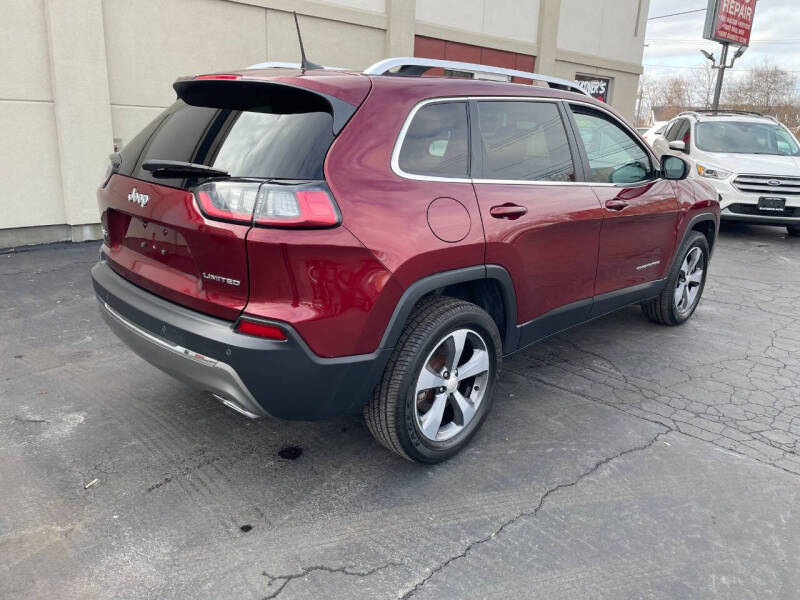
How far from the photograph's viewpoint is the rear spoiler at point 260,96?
2568mm

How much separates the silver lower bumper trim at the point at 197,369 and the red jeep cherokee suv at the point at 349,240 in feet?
0.04

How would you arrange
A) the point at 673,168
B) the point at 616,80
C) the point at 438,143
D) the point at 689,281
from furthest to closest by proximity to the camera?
the point at 616,80 → the point at 689,281 → the point at 673,168 → the point at 438,143

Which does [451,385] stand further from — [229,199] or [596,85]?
[596,85]

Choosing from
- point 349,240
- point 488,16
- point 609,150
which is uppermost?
point 488,16

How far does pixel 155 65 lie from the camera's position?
7.86 m

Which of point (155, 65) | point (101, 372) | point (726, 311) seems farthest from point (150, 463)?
A: point (155, 65)

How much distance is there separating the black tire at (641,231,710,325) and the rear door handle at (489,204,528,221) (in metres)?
2.25

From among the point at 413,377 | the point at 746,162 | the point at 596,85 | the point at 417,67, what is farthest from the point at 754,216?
the point at 413,377

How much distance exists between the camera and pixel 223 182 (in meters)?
2.45

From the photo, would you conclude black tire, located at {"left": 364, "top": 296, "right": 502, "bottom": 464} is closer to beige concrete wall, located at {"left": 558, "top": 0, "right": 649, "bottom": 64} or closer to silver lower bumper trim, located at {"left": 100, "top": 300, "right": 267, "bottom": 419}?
silver lower bumper trim, located at {"left": 100, "top": 300, "right": 267, "bottom": 419}

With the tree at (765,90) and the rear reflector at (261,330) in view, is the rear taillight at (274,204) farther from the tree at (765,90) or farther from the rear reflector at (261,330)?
the tree at (765,90)

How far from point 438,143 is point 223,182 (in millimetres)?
1012

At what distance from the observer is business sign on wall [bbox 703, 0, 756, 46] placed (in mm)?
19344

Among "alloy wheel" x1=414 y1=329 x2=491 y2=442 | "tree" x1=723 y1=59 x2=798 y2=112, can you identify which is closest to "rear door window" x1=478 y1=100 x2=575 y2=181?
"alloy wheel" x1=414 y1=329 x2=491 y2=442
